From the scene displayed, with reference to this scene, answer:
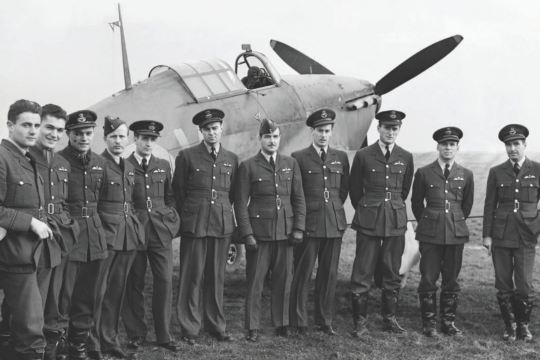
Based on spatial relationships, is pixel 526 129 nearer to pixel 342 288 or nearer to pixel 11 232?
pixel 342 288

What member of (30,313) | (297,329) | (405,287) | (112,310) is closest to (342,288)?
(405,287)

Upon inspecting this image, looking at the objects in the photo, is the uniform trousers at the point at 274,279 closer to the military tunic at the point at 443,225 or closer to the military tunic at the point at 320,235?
the military tunic at the point at 320,235

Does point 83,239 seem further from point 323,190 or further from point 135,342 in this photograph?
point 323,190

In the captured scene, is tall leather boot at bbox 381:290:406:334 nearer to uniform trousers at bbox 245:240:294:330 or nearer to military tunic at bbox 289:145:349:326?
military tunic at bbox 289:145:349:326

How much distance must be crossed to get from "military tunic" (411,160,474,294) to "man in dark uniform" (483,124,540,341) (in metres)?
0.29

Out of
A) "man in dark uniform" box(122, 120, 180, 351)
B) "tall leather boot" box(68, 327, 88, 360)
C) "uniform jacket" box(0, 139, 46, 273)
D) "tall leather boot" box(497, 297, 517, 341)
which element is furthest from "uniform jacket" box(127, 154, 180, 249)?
"tall leather boot" box(497, 297, 517, 341)

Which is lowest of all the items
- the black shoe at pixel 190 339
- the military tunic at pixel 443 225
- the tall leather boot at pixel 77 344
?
the black shoe at pixel 190 339

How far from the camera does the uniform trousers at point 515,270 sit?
228 inches

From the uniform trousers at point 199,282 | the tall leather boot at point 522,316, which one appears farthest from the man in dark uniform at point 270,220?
the tall leather boot at point 522,316

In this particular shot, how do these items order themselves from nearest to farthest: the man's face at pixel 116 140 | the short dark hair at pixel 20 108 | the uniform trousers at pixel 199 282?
1. the short dark hair at pixel 20 108
2. the man's face at pixel 116 140
3. the uniform trousers at pixel 199 282

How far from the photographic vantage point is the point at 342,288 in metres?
8.58

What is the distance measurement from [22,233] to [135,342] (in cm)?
181

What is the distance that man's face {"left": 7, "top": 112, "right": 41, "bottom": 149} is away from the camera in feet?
13.5

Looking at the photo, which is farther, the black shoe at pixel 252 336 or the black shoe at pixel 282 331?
the black shoe at pixel 282 331
